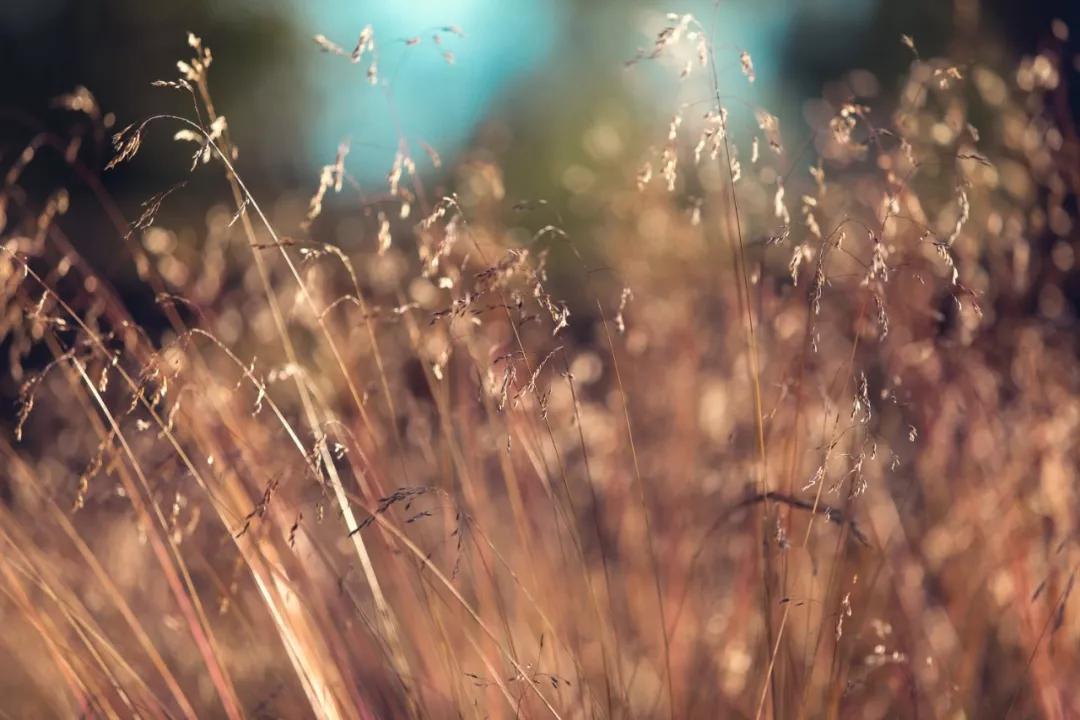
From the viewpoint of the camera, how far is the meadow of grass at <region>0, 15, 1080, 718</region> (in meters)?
1.30

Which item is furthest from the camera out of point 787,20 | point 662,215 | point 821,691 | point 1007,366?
point 787,20

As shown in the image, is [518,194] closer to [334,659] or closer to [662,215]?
[662,215]

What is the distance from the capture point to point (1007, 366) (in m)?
2.15

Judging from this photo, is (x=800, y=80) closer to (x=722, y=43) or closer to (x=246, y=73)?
(x=246, y=73)

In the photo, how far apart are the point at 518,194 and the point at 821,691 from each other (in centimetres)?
872

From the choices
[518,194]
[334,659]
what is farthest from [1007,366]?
[518,194]

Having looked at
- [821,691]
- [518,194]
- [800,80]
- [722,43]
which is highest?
[722,43]

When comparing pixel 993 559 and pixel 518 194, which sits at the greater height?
pixel 993 559

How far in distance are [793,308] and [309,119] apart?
6986mm

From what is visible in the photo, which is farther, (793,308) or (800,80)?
(800,80)

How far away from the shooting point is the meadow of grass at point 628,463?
1.30 m

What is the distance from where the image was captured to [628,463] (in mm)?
2570

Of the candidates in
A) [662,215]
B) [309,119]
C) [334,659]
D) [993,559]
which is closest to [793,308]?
[662,215]

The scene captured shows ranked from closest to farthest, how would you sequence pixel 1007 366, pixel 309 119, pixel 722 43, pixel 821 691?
pixel 722 43 < pixel 821 691 < pixel 1007 366 < pixel 309 119
